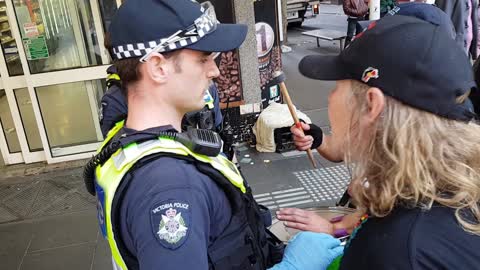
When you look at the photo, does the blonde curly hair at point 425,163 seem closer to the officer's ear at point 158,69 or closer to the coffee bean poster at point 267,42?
the officer's ear at point 158,69

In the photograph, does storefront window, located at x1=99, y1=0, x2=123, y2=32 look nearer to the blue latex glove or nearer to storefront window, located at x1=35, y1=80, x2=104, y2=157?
storefront window, located at x1=35, y1=80, x2=104, y2=157

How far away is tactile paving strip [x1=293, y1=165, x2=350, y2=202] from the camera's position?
4.20 metres

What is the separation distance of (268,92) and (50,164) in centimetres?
269

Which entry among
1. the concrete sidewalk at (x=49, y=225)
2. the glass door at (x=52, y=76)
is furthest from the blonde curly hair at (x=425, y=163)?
the glass door at (x=52, y=76)

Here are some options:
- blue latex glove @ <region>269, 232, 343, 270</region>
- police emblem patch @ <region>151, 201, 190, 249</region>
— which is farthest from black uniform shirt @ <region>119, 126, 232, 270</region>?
blue latex glove @ <region>269, 232, 343, 270</region>

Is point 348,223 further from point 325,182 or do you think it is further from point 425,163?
point 325,182

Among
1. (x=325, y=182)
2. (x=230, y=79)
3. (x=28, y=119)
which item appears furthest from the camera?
(x=28, y=119)

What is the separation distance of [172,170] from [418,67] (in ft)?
2.29

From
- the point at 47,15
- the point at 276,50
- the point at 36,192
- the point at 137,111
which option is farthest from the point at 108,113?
the point at 276,50

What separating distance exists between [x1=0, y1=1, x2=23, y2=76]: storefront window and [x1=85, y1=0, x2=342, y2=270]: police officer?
13.5ft

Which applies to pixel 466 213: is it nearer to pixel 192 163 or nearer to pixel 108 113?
pixel 192 163

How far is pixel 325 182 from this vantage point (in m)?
4.47

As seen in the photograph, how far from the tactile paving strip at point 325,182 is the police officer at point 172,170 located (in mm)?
2562

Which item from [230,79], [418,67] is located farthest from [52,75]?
[418,67]
